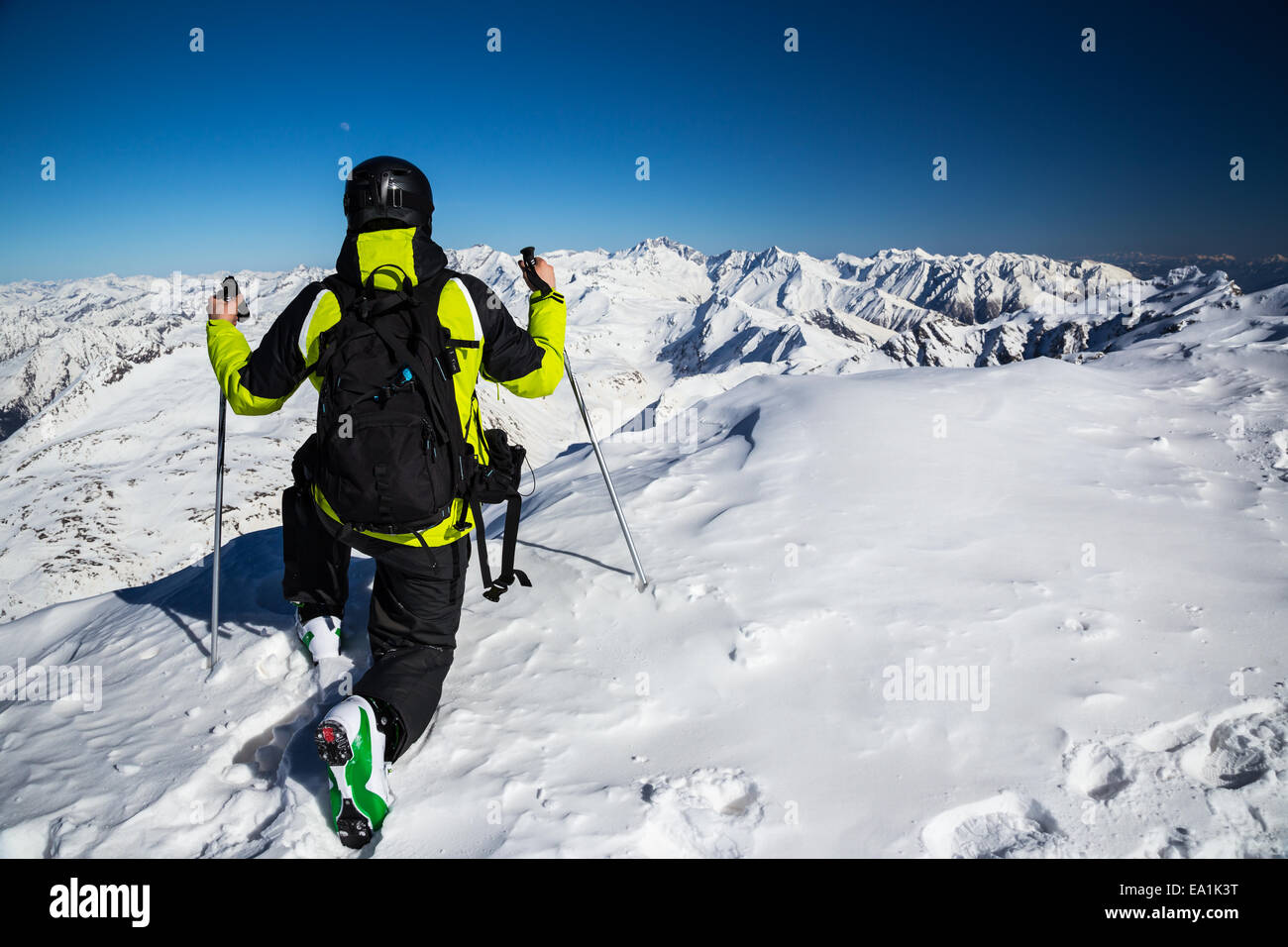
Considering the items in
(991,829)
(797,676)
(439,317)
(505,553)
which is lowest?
(991,829)

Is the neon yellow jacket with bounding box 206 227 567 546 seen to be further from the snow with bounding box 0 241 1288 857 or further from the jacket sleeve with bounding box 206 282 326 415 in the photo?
the snow with bounding box 0 241 1288 857

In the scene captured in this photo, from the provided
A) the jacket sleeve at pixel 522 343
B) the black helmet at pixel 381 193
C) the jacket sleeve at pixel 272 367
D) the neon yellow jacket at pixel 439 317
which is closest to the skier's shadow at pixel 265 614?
the neon yellow jacket at pixel 439 317

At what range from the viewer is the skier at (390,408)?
10.8 ft

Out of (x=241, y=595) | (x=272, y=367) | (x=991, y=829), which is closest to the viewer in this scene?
(x=991, y=829)

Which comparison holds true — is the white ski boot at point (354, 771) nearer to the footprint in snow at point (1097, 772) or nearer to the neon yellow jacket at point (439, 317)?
the neon yellow jacket at point (439, 317)

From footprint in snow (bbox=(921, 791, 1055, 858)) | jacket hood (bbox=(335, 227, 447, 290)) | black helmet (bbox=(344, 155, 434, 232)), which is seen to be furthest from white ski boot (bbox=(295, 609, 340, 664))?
footprint in snow (bbox=(921, 791, 1055, 858))

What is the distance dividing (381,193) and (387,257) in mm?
444

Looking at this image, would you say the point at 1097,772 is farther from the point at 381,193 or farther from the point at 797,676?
the point at 381,193

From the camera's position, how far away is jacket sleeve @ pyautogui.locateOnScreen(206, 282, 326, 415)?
368 cm

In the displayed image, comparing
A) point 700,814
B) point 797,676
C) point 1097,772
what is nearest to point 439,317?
point 700,814

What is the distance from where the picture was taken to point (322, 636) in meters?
4.55

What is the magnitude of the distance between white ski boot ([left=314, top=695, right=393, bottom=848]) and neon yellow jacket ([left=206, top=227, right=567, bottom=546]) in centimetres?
107

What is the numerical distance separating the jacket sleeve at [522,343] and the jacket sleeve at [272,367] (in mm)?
997
